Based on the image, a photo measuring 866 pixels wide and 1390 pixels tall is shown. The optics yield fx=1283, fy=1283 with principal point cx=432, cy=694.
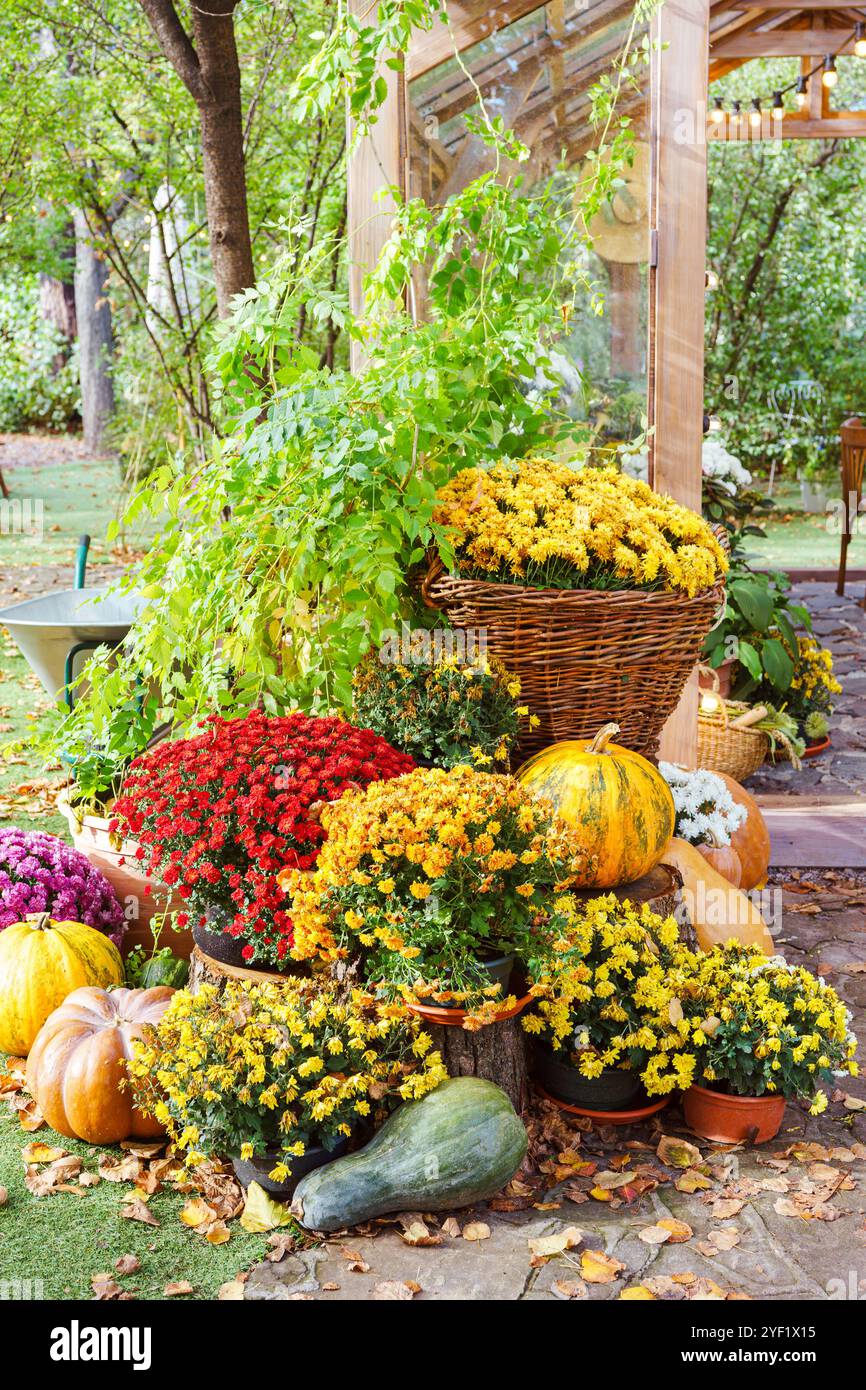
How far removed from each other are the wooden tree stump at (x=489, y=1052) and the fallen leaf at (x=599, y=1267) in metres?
0.41

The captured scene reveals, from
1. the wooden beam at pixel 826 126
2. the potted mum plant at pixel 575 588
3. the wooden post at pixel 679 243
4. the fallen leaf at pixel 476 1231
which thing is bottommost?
the fallen leaf at pixel 476 1231

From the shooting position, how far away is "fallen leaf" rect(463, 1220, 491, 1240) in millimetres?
2260

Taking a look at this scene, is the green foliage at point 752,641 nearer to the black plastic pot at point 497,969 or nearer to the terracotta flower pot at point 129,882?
the terracotta flower pot at point 129,882

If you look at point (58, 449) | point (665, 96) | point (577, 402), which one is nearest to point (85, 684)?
point (577, 402)

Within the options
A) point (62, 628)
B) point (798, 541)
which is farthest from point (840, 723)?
point (798, 541)

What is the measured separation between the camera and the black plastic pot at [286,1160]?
2.34 m

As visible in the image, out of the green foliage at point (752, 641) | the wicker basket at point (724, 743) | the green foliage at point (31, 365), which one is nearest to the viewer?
the wicker basket at point (724, 743)

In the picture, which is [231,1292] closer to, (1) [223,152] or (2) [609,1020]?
(2) [609,1020]

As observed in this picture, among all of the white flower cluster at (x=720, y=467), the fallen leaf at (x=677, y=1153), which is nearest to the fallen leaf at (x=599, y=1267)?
the fallen leaf at (x=677, y=1153)

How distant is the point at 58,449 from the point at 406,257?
13.0 metres

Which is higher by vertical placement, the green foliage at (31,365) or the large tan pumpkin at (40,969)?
the green foliage at (31,365)

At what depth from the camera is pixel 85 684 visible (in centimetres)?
454

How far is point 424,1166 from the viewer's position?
7.43 ft
